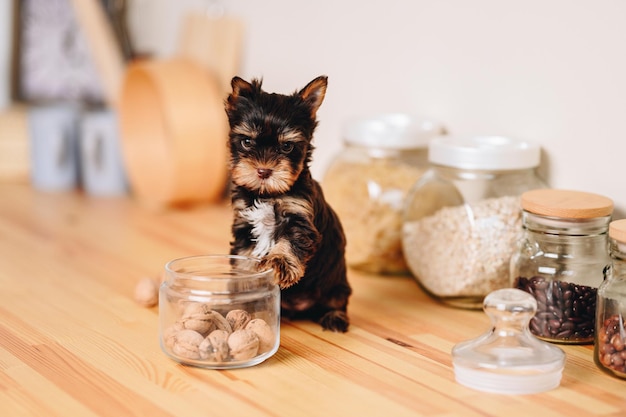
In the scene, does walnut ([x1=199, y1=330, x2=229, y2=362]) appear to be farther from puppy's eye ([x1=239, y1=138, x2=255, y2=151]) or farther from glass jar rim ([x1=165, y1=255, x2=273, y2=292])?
puppy's eye ([x1=239, y1=138, x2=255, y2=151])

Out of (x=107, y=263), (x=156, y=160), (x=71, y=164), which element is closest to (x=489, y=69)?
(x=107, y=263)

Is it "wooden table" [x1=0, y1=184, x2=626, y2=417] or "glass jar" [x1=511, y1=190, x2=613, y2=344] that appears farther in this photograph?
"glass jar" [x1=511, y1=190, x2=613, y2=344]

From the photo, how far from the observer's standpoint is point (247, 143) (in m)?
1.21

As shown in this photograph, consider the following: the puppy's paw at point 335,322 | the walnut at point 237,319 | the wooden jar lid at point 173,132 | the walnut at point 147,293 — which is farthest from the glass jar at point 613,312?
the wooden jar lid at point 173,132

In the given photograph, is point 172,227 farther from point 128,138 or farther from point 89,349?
point 89,349

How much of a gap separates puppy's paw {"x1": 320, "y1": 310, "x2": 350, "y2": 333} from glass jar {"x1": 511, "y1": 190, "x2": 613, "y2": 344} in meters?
0.27

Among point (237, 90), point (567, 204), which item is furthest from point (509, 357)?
point (237, 90)

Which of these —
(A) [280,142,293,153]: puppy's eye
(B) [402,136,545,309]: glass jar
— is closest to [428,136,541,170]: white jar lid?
(B) [402,136,545,309]: glass jar

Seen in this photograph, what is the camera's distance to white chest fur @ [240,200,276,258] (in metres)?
1.25

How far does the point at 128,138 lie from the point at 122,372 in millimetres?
1197

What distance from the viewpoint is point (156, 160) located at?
2.29 metres

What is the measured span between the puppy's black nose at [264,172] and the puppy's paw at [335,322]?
0.29 m

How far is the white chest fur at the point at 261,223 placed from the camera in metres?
1.25

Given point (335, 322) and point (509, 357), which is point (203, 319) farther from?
point (509, 357)
